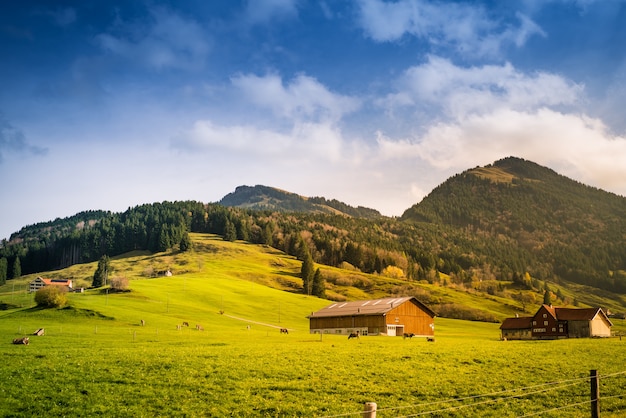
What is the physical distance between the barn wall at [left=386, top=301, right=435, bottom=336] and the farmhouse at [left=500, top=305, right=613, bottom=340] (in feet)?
58.6

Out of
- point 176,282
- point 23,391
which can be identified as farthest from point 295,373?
point 176,282

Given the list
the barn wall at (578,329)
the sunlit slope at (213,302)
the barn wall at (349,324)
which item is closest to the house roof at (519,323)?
the barn wall at (578,329)

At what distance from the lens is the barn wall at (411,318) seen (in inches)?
4126

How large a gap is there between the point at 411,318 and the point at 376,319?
1098 cm

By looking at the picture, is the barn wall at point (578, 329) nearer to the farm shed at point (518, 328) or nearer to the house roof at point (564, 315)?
the house roof at point (564, 315)

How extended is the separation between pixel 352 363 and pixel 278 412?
16412 mm

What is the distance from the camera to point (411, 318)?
109 metres

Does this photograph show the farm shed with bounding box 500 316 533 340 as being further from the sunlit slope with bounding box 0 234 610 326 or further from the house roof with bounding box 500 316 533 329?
the sunlit slope with bounding box 0 234 610 326

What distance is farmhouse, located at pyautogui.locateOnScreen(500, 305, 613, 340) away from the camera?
114250mm

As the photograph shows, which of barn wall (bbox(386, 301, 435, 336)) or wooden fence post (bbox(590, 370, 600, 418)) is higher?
wooden fence post (bbox(590, 370, 600, 418))

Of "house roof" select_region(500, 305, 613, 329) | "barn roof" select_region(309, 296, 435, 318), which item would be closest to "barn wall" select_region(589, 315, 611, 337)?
"house roof" select_region(500, 305, 613, 329)

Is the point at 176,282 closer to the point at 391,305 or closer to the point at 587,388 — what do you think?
the point at 391,305

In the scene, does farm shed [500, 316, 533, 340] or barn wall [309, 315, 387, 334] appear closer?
barn wall [309, 315, 387, 334]

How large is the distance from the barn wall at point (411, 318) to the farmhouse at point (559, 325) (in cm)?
1787
